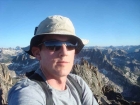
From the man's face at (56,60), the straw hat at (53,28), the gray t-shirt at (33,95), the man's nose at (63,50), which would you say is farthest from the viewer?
the man's nose at (63,50)

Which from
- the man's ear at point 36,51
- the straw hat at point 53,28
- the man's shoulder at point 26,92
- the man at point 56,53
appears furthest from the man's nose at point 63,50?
the man's shoulder at point 26,92

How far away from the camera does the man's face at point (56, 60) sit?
471 centimetres

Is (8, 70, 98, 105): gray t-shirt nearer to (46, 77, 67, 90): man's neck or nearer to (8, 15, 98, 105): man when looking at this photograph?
(8, 15, 98, 105): man

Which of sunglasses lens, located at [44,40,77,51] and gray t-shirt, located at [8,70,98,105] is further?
sunglasses lens, located at [44,40,77,51]

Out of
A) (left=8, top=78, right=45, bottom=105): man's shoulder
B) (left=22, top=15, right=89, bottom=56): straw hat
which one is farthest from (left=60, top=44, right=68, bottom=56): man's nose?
(left=8, top=78, right=45, bottom=105): man's shoulder

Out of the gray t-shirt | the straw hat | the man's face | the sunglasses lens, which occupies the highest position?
the straw hat

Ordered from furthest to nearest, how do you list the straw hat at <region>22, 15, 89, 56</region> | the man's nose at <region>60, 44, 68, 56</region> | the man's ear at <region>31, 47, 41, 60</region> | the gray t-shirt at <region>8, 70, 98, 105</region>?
the man's ear at <region>31, 47, 41, 60</region> → the man's nose at <region>60, 44, 68, 56</region> → the straw hat at <region>22, 15, 89, 56</region> → the gray t-shirt at <region>8, 70, 98, 105</region>

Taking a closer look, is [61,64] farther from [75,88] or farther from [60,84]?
[75,88]

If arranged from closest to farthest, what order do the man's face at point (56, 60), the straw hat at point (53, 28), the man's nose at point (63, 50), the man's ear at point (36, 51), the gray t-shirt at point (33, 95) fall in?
1. the gray t-shirt at point (33, 95)
2. the straw hat at point (53, 28)
3. the man's face at point (56, 60)
4. the man's nose at point (63, 50)
5. the man's ear at point (36, 51)

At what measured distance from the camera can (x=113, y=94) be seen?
88938 mm

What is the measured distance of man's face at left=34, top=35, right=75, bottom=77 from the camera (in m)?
4.71

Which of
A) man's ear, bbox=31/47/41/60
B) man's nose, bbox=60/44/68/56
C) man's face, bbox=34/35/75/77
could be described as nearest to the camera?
man's face, bbox=34/35/75/77

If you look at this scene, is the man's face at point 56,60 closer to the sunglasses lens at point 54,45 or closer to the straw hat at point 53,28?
the sunglasses lens at point 54,45

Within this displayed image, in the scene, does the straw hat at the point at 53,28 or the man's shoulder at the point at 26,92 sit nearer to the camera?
the man's shoulder at the point at 26,92
